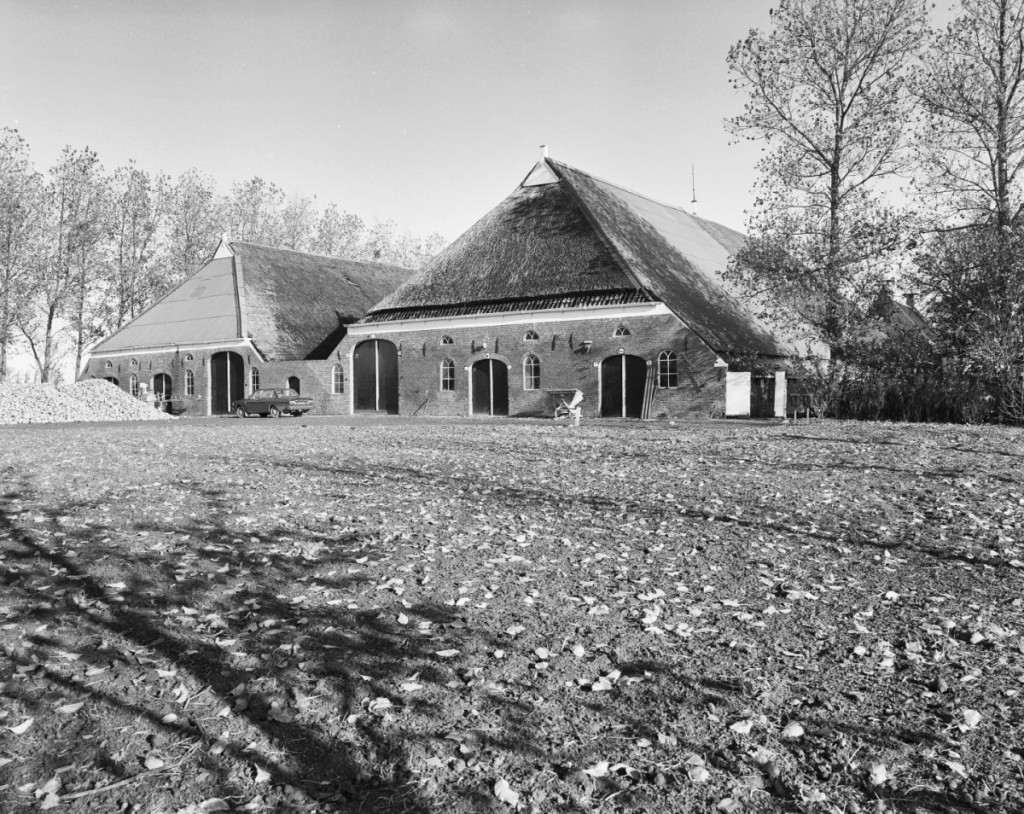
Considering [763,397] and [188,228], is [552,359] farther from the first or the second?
[188,228]

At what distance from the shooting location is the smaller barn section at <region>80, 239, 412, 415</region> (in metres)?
35.2

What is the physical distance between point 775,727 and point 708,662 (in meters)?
0.72

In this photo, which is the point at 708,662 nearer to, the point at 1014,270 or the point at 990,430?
the point at 990,430

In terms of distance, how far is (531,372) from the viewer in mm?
29406

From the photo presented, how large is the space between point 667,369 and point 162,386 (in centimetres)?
2680

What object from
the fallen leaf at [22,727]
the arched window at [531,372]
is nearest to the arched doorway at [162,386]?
the arched window at [531,372]

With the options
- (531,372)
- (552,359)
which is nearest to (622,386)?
(552,359)

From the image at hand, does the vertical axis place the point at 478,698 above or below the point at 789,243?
below

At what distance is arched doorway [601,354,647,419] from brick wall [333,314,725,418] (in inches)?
11.6

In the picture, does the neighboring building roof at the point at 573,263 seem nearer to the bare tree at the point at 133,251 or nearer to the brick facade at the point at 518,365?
the brick facade at the point at 518,365

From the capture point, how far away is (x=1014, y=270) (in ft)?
60.4

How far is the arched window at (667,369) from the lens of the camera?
2659 cm

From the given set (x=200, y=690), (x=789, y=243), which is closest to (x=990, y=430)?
(x=789, y=243)

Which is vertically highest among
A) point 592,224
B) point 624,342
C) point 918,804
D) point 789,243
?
point 592,224
